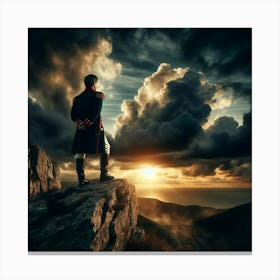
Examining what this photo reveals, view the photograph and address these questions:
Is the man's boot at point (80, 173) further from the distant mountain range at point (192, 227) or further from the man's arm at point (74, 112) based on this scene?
the distant mountain range at point (192, 227)

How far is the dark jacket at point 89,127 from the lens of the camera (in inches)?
174

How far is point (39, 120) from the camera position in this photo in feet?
14.9

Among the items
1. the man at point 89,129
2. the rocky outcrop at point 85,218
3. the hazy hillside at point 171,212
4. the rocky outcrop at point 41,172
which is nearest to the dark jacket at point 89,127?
the man at point 89,129

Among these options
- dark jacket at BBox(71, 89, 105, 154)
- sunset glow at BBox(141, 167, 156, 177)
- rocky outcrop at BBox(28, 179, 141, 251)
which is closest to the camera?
rocky outcrop at BBox(28, 179, 141, 251)

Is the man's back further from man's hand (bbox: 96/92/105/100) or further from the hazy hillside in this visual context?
the hazy hillside

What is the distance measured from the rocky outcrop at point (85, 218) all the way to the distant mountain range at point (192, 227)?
0.17m

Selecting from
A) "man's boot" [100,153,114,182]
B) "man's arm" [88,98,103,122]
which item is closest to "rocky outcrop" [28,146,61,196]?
"man's boot" [100,153,114,182]

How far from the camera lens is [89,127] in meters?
4.45

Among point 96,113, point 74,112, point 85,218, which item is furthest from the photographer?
point 74,112

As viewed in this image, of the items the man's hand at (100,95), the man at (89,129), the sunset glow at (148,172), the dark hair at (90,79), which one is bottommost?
the sunset glow at (148,172)

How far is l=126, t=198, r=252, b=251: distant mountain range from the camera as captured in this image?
432 centimetres

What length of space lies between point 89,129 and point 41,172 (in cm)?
84

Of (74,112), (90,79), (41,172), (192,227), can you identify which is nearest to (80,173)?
(41,172)

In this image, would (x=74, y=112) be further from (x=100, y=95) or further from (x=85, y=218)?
(x=85, y=218)
